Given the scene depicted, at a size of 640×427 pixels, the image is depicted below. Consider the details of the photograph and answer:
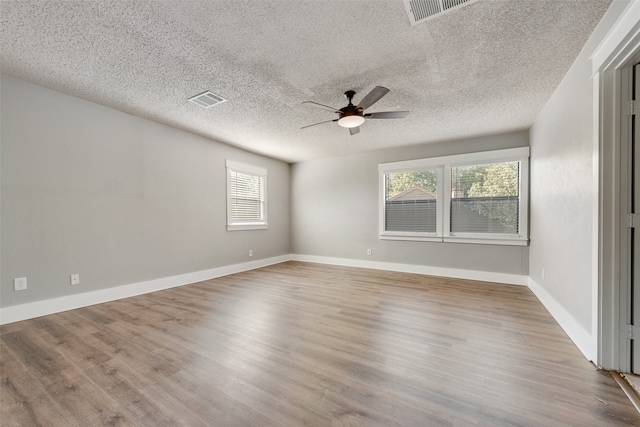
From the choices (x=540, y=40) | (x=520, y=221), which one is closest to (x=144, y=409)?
(x=540, y=40)

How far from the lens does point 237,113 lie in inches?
137

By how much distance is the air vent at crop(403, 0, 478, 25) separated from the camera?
1682 mm

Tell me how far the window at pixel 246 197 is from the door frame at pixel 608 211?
16.2ft

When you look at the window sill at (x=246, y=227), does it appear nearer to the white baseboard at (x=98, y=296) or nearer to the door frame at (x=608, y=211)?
the white baseboard at (x=98, y=296)

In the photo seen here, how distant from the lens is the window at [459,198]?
13.8 feet

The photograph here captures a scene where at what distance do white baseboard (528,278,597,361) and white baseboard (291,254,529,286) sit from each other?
2.65 feet

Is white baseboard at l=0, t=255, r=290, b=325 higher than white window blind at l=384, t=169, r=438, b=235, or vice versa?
white window blind at l=384, t=169, r=438, b=235

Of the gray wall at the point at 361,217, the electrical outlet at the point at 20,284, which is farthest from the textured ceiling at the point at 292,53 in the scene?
the electrical outlet at the point at 20,284

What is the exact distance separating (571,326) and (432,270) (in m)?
2.50

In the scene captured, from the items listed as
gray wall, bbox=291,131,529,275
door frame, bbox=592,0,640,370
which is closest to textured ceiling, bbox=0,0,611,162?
door frame, bbox=592,0,640,370

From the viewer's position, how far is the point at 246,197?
5492mm

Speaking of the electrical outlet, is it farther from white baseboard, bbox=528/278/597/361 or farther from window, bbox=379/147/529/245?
white baseboard, bbox=528/278/597/361

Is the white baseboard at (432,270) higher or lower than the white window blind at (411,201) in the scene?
lower

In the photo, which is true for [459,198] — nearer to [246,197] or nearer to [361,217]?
[361,217]
